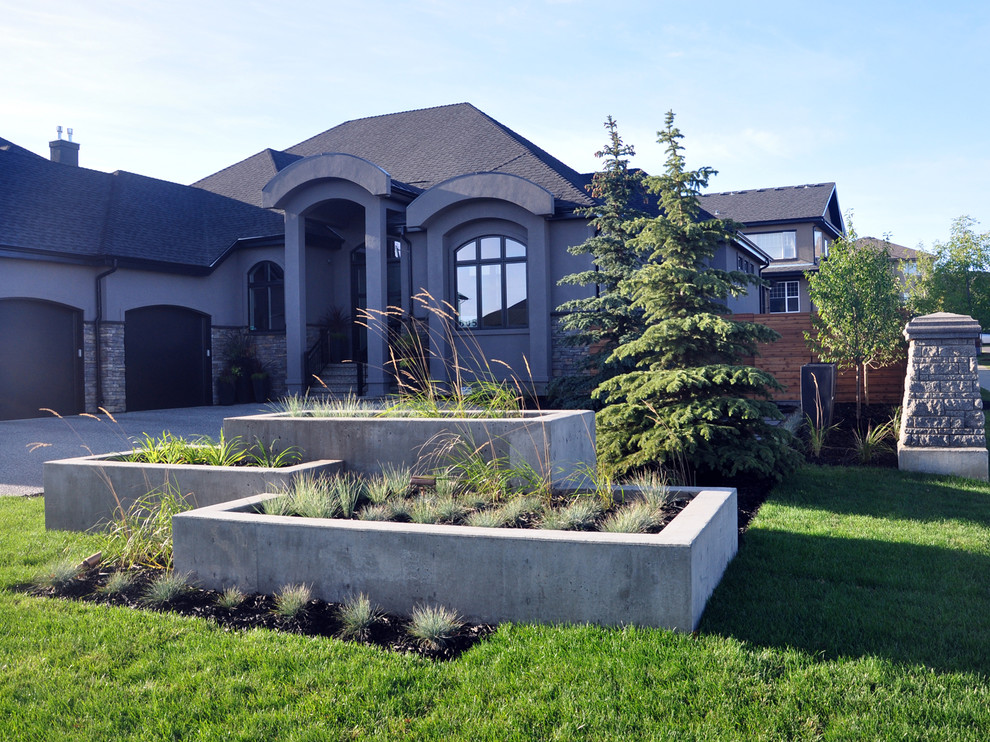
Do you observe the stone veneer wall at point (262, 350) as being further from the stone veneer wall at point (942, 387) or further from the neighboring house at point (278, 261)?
the stone veneer wall at point (942, 387)

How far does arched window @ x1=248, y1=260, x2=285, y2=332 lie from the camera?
61.6ft

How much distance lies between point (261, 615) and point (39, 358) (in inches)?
537

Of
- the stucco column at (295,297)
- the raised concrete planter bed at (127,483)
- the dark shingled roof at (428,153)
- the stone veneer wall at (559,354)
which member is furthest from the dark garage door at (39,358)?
the raised concrete planter bed at (127,483)

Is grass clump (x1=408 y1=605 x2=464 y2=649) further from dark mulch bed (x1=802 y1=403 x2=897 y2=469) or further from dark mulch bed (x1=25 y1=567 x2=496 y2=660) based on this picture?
dark mulch bed (x1=802 y1=403 x2=897 y2=469)

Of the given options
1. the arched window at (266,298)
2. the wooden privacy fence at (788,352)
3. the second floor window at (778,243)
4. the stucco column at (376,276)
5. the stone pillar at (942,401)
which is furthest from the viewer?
the second floor window at (778,243)

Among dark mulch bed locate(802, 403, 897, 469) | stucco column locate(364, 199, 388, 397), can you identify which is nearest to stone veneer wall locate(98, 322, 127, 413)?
stucco column locate(364, 199, 388, 397)

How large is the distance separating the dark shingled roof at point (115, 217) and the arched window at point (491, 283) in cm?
524

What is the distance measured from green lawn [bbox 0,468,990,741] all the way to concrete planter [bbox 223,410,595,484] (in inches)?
67.1

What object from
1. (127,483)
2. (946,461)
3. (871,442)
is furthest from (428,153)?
(127,483)

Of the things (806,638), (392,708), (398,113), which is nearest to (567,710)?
(392,708)

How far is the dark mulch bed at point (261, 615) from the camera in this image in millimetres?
3688

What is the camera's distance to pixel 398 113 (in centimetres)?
2186

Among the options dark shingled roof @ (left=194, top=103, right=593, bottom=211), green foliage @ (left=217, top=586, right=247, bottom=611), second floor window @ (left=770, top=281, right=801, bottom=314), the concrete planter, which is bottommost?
green foliage @ (left=217, top=586, right=247, bottom=611)

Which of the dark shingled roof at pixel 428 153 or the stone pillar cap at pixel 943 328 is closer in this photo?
the stone pillar cap at pixel 943 328
